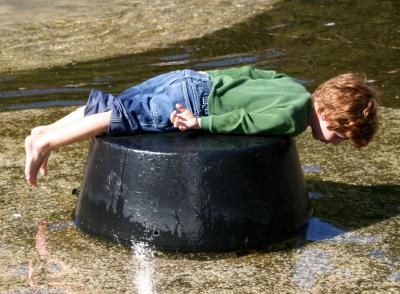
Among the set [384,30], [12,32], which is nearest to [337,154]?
[384,30]

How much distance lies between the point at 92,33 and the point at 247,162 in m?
5.38

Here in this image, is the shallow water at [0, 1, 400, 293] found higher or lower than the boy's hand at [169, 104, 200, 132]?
lower

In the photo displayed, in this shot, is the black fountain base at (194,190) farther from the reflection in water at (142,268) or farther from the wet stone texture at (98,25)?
the wet stone texture at (98,25)

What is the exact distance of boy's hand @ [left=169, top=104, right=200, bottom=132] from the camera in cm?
444

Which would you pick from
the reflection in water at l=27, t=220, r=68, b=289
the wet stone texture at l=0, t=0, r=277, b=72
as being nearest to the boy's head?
the reflection in water at l=27, t=220, r=68, b=289

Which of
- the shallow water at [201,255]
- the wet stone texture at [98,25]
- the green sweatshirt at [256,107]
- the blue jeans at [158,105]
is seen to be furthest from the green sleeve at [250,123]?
the wet stone texture at [98,25]

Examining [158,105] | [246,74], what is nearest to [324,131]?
[246,74]

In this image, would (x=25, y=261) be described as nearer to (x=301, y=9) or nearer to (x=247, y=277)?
(x=247, y=277)

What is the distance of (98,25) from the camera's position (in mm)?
9727

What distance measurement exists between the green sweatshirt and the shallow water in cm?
54

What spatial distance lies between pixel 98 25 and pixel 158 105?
5.34 meters

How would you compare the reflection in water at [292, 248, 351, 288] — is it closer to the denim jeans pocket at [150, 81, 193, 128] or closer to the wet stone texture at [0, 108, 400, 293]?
the wet stone texture at [0, 108, 400, 293]

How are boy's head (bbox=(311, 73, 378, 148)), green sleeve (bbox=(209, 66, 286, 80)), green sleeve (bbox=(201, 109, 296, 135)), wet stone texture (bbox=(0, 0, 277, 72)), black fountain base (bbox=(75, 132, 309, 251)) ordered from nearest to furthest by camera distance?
black fountain base (bbox=(75, 132, 309, 251)) < green sleeve (bbox=(201, 109, 296, 135)) < boy's head (bbox=(311, 73, 378, 148)) < green sleeve (bbox=(209, 66, 286, 80)) < wet stone texture (bbox=(0, 0, 277, 72))

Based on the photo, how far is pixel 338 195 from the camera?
5.11 m
